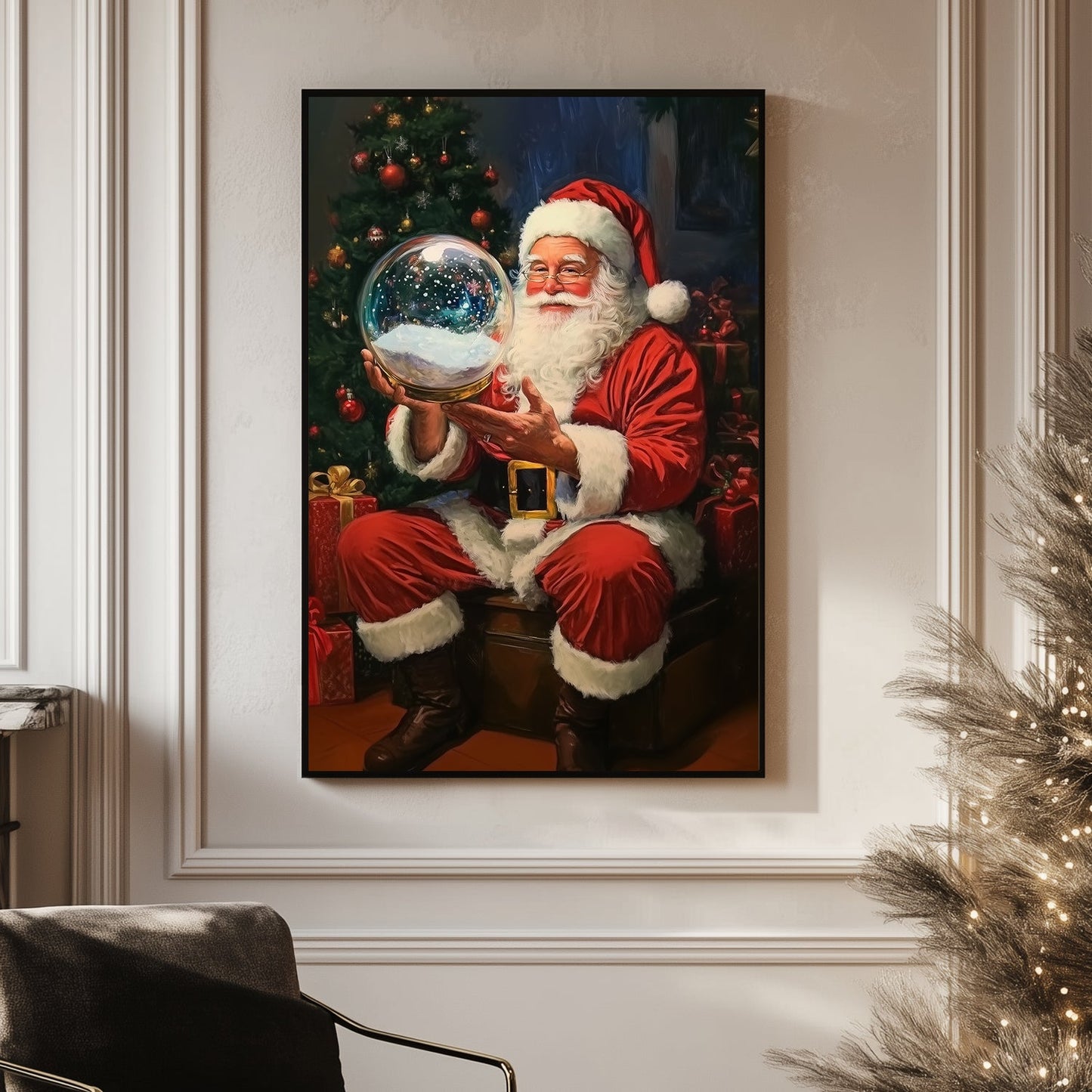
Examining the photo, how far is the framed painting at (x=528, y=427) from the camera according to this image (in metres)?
2.29

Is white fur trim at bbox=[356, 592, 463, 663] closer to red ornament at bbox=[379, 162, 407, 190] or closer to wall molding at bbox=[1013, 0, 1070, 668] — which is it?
red ornament at bbox=[379, 162, 407, 190]

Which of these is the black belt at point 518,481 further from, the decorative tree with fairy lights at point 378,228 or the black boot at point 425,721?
the black boot at point 425,721

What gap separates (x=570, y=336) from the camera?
7.54 ft

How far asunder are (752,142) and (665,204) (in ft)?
0.78

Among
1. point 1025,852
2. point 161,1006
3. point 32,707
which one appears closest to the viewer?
point 161,1006

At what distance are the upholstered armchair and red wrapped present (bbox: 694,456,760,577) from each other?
3.72 ft

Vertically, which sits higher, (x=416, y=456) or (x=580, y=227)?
(x=580, y=227)

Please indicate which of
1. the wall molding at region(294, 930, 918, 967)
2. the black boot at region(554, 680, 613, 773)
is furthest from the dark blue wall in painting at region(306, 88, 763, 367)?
the wall molding at region(294, 930, 918, 967)

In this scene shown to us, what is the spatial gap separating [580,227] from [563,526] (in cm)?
67

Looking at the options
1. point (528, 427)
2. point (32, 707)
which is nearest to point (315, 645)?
point (32, 707)

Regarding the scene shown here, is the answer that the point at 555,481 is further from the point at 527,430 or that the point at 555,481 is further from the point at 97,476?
the point at 97,476

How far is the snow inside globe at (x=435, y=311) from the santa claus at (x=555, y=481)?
4cm

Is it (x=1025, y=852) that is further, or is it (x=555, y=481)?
(x=555, y=481)

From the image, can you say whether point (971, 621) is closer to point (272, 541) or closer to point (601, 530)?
point (601, 530)
